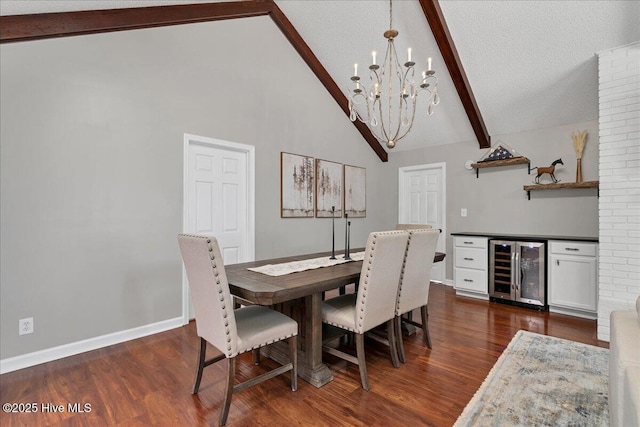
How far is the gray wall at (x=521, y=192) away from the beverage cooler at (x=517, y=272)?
58 centimetres

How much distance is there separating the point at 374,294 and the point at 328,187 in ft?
9.35

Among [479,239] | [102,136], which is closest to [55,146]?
[102,136]

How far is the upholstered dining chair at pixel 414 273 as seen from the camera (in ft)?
7.68

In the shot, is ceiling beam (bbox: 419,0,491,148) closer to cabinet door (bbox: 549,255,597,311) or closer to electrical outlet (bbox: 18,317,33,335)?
cabinet door (bbox: 549,255,597,311)

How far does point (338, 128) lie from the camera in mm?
4941

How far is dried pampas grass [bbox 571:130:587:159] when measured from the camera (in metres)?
3.76

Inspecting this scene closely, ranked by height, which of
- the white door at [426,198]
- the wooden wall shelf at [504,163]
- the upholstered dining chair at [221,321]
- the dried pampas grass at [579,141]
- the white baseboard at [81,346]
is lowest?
the white baseboard at [81,346]

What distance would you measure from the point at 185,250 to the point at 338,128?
11.9ft

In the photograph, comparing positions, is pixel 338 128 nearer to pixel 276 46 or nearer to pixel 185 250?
pixel 276 46

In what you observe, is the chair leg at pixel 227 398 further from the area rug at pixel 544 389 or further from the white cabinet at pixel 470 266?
the white cabinet at pixel 470 266

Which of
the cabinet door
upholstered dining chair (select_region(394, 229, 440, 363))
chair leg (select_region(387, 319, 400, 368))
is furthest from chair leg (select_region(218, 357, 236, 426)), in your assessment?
the cabinet door

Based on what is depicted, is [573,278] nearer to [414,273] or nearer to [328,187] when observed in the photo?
[414,273]

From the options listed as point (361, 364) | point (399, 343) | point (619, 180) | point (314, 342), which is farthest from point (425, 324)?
point (619, 180)

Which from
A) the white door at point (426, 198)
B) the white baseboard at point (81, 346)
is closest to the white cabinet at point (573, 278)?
the white door at point (426, 198)
